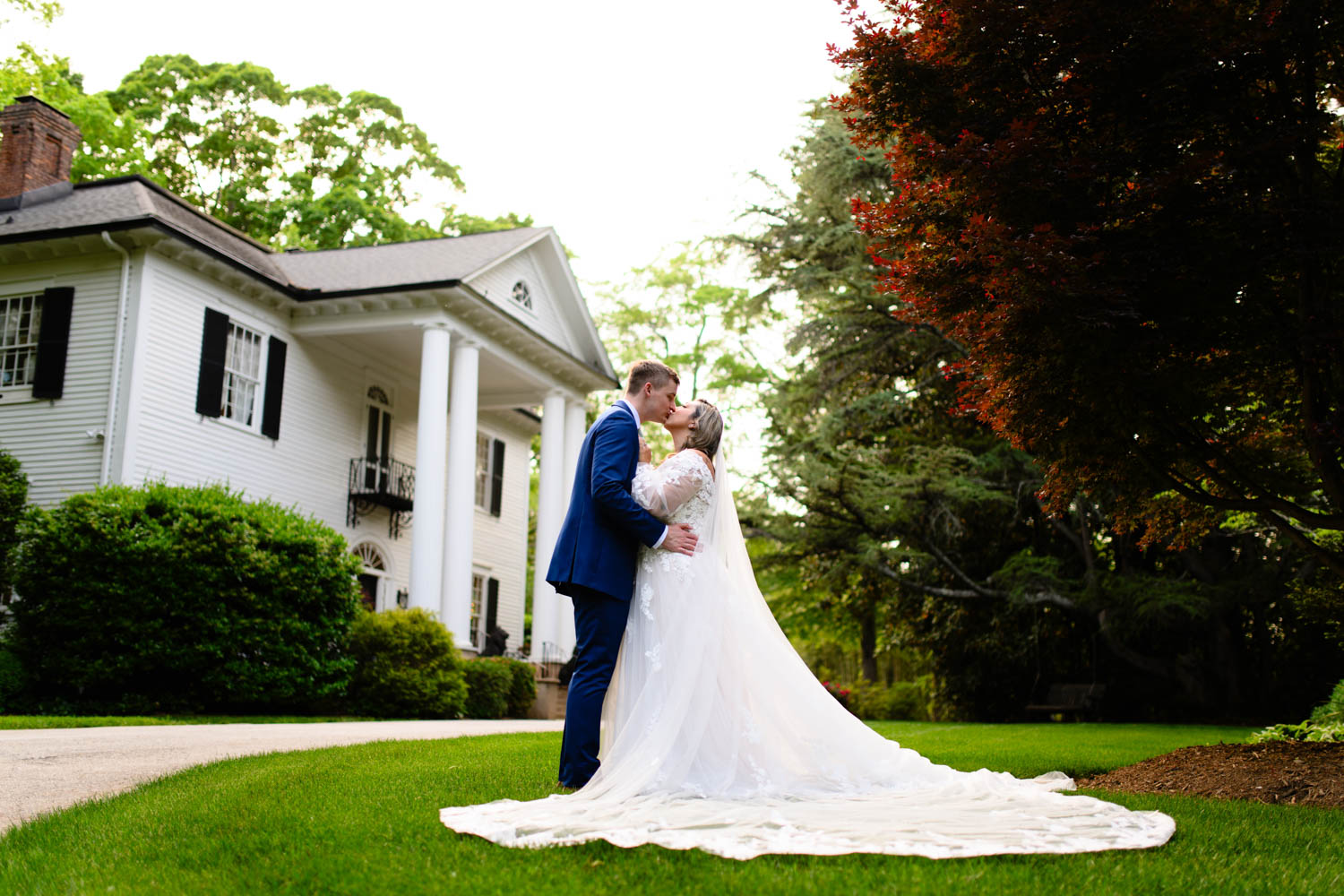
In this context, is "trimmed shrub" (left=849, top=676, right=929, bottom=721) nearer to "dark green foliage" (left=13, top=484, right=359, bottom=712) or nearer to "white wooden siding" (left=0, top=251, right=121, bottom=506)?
"dark green foliage" (left=13, top=484, right=359, bottom=712)

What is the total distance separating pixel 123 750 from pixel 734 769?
5.21m

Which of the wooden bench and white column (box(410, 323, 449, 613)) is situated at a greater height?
white column (box(410, 323, 449, 613))

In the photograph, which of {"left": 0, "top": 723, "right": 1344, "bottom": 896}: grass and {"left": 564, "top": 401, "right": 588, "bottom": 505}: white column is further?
{"left": 564, "top": 401, "right": 588, "bottom": 505}: white column

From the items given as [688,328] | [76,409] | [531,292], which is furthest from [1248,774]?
[688,328]

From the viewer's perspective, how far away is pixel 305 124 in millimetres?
31891

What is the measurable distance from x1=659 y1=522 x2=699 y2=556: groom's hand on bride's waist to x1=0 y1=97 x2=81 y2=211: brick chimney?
1708 centimetres

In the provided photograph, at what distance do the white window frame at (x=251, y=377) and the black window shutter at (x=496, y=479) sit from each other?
7773 millimetres

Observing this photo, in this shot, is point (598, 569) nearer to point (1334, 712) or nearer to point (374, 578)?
point (1334, 712)

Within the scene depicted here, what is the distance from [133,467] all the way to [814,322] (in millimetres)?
11879

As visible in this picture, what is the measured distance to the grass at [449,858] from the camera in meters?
3.34

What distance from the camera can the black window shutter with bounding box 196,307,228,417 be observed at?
1688 cm

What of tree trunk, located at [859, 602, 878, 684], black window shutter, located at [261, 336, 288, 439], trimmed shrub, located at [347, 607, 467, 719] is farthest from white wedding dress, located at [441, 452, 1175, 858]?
tree trunk, located at [859, 602, 878, 684]

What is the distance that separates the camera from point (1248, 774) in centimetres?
650

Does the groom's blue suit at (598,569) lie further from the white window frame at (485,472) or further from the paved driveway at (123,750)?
the white window frame at (485,472)
